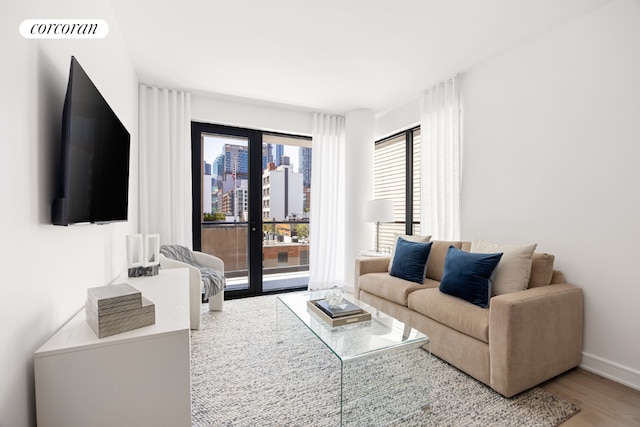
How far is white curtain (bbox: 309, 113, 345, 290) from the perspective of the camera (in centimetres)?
450

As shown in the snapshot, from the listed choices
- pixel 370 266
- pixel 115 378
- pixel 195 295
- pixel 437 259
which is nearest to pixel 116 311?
pixel 115 378

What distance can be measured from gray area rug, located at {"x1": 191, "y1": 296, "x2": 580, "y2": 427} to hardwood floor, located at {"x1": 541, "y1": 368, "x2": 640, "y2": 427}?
0.07 meters

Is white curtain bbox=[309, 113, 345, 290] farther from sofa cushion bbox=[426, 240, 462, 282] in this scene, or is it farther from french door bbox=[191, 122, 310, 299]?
sofa cushion bbox=[426, 240, 462, 282]

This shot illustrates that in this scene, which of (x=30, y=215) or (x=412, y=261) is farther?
(x=412, y=261)

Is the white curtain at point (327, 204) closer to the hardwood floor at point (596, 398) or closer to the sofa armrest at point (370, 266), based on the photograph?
the sofa armrest at point (370, 266)

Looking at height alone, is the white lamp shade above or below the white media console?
above

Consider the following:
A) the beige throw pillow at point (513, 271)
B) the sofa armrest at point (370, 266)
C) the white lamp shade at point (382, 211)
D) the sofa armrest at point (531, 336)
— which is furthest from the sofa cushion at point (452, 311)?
the white lamp shade at point (382, 211)

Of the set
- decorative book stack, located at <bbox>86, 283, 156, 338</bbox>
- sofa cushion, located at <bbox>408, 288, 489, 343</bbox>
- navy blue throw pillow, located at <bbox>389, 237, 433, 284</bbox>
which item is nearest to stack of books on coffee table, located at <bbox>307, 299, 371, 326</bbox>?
sofa cushion, located at <bbox>408, 288, 489, 343</bbox>

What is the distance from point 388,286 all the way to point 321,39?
237 centimetres

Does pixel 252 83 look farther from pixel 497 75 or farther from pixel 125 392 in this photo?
pixel 125 392

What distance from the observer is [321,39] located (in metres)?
2.61

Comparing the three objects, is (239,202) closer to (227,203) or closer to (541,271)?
(227,203)

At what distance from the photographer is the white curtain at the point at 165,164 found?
11.5ft

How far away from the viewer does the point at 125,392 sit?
1132mm
